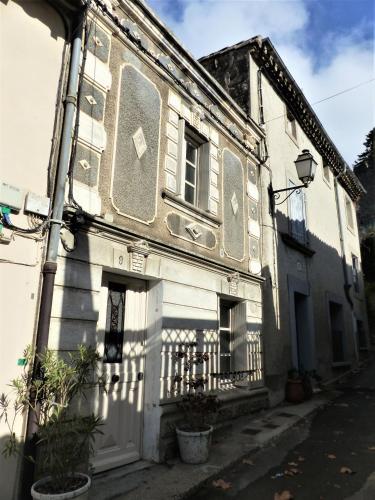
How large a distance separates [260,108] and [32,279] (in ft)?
24.0

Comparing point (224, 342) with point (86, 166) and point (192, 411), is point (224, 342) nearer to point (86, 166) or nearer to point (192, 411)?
point (192, 411)

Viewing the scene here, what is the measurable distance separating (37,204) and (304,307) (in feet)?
26.7

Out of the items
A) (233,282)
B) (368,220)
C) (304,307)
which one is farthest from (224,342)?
(368,220)

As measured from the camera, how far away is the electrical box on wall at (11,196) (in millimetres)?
3345

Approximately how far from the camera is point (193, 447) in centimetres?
442

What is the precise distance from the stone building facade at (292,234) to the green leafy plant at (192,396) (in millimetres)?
2680

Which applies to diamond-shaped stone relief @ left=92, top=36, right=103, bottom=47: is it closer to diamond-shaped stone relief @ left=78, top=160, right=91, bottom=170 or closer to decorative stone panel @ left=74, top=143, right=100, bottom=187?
decorative stone panel @ left=74, top=143, right=100, bottom=187

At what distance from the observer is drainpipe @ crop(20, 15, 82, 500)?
3.14 meters

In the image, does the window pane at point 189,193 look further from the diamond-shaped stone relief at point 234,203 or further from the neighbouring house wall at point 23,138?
the neighbouring house wall at point 23,138

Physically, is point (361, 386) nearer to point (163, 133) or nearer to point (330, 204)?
point (330, 204)

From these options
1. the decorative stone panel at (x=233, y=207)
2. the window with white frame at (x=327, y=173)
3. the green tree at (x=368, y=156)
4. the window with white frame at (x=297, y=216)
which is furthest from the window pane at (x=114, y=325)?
the green tree at (x=368, y=156)

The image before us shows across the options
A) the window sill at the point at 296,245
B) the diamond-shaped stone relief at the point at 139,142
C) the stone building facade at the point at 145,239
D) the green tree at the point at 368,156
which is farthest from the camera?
the green tree at the point at 368,156

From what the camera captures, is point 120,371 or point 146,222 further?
point 146,222

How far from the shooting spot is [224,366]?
6.57 m
